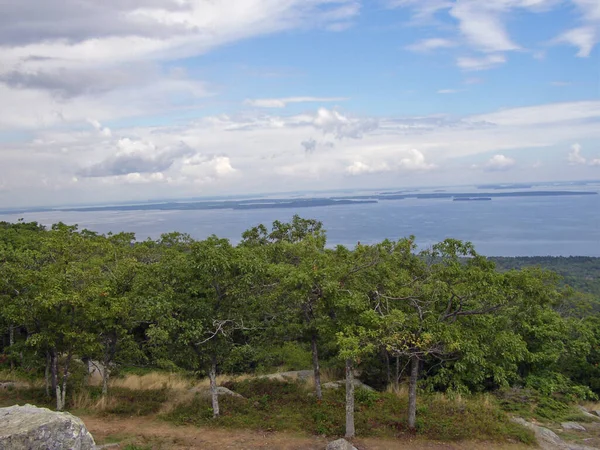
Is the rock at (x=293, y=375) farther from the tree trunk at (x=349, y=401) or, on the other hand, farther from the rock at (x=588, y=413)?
the rock at (x=588, y=413)

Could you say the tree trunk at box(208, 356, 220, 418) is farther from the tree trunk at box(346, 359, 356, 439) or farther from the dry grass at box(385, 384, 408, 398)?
the dry grass at box(385, 384, 408, 398)

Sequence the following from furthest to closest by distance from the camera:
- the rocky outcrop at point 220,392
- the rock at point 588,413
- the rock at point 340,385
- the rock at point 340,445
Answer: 1. the rock at point 340,385
2. the rocky outcrop at point 220,392
3. the rock at point 588,413
4. the rock at point 340,445

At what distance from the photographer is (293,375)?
1828 centimetres

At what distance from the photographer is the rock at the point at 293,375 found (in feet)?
58.0

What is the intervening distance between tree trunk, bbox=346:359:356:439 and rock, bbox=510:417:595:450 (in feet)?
17.1

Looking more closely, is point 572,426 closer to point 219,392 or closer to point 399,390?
point 399,390

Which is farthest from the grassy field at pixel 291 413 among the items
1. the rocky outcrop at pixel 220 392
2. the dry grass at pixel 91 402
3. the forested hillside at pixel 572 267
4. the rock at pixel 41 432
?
the forested hillside at pixel 572 267

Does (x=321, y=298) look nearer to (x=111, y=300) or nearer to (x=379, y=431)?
(x=379, y=431)

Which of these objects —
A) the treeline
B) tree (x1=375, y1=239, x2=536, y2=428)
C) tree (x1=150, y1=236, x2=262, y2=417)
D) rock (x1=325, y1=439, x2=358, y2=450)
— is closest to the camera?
rock (x1=325, y1=439, x2=358, y2=450)

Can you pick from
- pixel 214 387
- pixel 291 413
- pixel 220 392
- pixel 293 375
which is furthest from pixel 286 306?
pixel 293 375

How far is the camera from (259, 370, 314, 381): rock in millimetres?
17672

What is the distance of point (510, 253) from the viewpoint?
118 metres

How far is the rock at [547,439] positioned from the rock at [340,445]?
5469 millimetres

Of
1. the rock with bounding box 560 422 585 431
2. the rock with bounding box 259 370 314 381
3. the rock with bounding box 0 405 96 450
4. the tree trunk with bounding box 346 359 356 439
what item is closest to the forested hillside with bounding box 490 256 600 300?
the rock with bounding box 259 370 314 381
